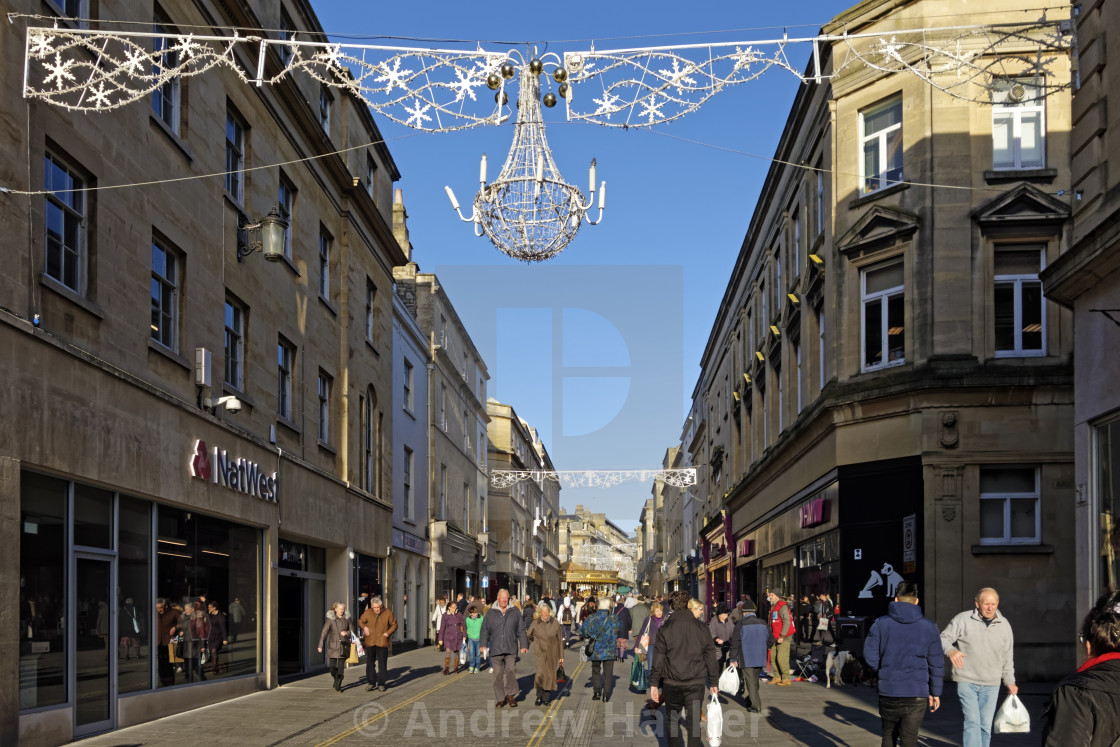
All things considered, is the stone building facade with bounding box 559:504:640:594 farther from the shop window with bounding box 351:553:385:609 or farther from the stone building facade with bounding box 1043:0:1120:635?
the stone building facade with bounding box 1043:0:1120:635

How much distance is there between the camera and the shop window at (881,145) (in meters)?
23.8

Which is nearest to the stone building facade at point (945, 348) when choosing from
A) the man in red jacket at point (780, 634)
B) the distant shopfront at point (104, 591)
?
the man in red jacket at point (780, 634)

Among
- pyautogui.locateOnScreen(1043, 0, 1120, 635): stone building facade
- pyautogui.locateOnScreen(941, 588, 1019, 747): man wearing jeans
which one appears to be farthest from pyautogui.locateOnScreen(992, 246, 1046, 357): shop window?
pyautogui.locateOnScreen(941, 588, 1019, 747): man wearing jeans

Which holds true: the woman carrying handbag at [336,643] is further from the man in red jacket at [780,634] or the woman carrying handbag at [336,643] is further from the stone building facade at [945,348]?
the stone building facade at [945,348]

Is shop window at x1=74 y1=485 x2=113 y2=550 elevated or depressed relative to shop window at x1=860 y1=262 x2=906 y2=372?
depressed

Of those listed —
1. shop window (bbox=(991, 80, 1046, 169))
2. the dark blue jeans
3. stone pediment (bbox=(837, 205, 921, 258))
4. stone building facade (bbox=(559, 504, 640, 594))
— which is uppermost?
shop window (bbox=(991, 80, 1046, 169))

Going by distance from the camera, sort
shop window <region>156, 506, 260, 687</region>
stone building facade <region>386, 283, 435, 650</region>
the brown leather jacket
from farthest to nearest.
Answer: stone building facade <region>386, 283, 435, 650</region>
the brown leather jacket
shop window <region>156, 506, 260, 687</region>

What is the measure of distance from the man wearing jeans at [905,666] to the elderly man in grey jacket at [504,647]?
834cm

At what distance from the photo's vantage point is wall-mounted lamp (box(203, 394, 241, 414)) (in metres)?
18.5

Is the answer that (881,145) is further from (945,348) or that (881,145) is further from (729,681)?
(729,681)

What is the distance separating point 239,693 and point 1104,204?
14972 mm

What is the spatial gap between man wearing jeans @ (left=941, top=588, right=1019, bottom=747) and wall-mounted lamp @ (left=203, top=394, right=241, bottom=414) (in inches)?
450

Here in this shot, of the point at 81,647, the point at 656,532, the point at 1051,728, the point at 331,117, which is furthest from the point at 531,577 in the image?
the point at 1051,728

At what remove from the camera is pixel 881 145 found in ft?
80.2
